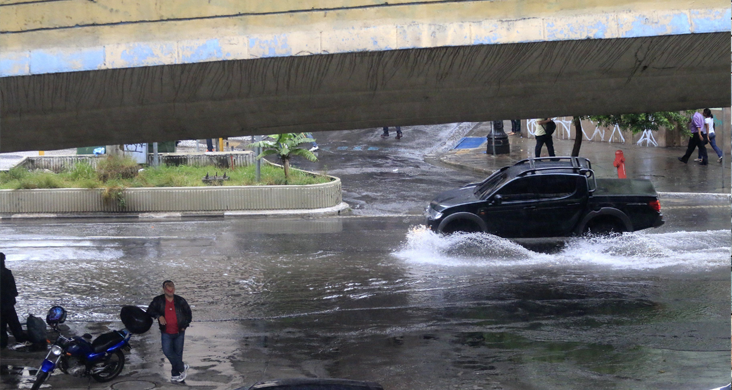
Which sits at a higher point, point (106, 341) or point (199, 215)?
point (199, 215)

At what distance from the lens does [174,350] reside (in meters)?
8.61

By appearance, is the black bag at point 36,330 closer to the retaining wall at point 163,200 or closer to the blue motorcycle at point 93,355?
the blue motorcycle at point 93,355

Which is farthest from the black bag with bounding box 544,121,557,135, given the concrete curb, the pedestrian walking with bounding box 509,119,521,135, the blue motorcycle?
the blue motorcycle

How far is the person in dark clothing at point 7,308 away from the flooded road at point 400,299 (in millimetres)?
1019

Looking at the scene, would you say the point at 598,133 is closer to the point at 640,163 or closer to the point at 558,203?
the point at 640,163

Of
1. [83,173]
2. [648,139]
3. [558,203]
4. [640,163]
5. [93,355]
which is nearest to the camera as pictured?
[93,355]

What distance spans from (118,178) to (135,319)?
43.3ft

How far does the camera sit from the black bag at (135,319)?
8.73 m

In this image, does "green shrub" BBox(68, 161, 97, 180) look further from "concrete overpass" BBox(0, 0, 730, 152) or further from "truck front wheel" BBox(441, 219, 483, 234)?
"truck front wheel" BBox(441, 219, 483, 234)

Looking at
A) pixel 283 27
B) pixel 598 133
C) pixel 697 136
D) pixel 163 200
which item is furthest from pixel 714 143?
pixel 283 27

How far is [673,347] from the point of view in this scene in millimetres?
9219

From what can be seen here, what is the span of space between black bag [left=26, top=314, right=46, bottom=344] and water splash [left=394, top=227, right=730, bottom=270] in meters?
7.09

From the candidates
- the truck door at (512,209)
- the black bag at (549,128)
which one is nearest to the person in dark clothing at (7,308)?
the truck door at (512,209)

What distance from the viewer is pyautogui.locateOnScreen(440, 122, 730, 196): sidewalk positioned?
21.4 m
